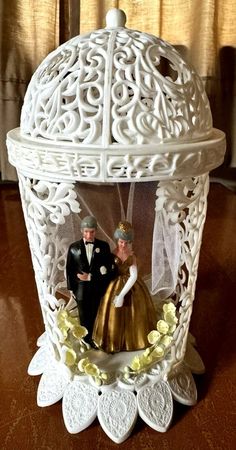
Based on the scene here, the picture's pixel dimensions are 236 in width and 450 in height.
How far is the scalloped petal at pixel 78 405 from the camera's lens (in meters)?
0.57

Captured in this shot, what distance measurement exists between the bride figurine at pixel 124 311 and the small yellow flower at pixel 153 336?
25 mm

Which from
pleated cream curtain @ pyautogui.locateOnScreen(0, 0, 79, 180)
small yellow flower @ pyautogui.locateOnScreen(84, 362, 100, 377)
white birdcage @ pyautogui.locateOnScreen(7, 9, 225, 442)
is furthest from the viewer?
pleated cream curtain @ pyautogui.locateOnScreen(0, 0, 79, 180)

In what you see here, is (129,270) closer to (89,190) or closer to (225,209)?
(89,190)

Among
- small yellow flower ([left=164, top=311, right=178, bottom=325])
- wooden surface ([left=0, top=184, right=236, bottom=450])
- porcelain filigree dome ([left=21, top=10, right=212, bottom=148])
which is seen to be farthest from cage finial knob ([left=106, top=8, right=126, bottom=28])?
wooden surface ([left=0, top=184, right=236, bottom=450])

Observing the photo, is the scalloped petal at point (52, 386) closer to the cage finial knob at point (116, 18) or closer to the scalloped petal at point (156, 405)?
the scalloped petal at point (156, 405)

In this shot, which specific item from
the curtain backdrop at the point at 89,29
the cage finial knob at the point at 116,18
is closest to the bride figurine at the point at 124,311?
the cage finial knob at the point at 116,18

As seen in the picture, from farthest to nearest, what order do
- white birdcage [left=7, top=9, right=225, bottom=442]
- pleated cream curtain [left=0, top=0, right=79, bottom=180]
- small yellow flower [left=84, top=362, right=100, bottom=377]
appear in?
1. pleated cream curtain [left=0, top=0, right=79, bottom=180]
2. small yellow flower [left=84, top=362, right=100, bottom=377]
3. white birdcage [left=7, top=9, right=225, bottom=442]

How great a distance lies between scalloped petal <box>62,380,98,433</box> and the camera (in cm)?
57

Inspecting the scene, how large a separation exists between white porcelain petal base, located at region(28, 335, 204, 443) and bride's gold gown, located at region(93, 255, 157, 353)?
2cm

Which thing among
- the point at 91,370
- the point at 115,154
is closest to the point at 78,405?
the point at 91,370

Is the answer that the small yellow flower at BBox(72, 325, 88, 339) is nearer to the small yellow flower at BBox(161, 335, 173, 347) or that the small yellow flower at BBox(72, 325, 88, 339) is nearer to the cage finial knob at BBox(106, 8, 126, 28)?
the small yellow flower at BBox(161, 335, 173, 347)

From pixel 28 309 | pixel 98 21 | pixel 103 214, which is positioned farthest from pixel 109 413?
pixel 98 21

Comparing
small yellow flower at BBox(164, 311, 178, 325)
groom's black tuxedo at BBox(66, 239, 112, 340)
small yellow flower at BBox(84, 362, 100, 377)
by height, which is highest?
groom's black tuxedo at BBox(66, 239, 112, 340)

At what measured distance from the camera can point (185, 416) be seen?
590 mm
